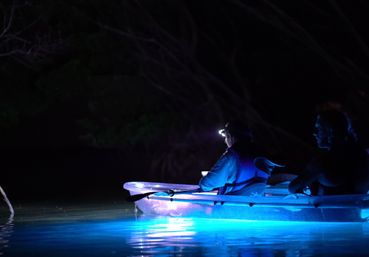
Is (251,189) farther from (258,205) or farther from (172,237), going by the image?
(172,237)

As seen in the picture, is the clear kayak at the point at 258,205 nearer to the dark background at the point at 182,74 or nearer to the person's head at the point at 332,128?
the person's head at the point at 332,128

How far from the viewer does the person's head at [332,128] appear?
389 inches

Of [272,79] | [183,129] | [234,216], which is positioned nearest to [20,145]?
[183,129]

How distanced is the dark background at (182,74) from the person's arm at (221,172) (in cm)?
899

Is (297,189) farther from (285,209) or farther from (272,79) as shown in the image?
(272,79)

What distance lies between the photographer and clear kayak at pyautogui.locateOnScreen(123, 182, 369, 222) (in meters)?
9.91

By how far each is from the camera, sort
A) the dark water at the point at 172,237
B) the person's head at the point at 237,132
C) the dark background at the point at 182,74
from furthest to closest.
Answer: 1. the dark background at the point at 182,74
2. the person's head at the point at 237,132
3. the dark water at the point at 172,237

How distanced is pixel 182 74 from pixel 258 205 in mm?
14278

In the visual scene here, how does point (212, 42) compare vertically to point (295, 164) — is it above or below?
above

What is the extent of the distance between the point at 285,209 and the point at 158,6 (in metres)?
14.2

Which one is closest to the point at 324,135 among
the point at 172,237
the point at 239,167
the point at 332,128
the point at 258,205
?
the point at 332,128

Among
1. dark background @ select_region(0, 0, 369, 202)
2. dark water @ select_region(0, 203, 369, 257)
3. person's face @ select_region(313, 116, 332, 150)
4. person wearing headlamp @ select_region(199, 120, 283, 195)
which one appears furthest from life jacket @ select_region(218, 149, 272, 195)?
dark background @ select_region(0, 0, 369, 202)

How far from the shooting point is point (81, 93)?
896 inches

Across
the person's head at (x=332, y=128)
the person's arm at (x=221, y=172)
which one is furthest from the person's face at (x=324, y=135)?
the person's arm at (x=221, y=172)
